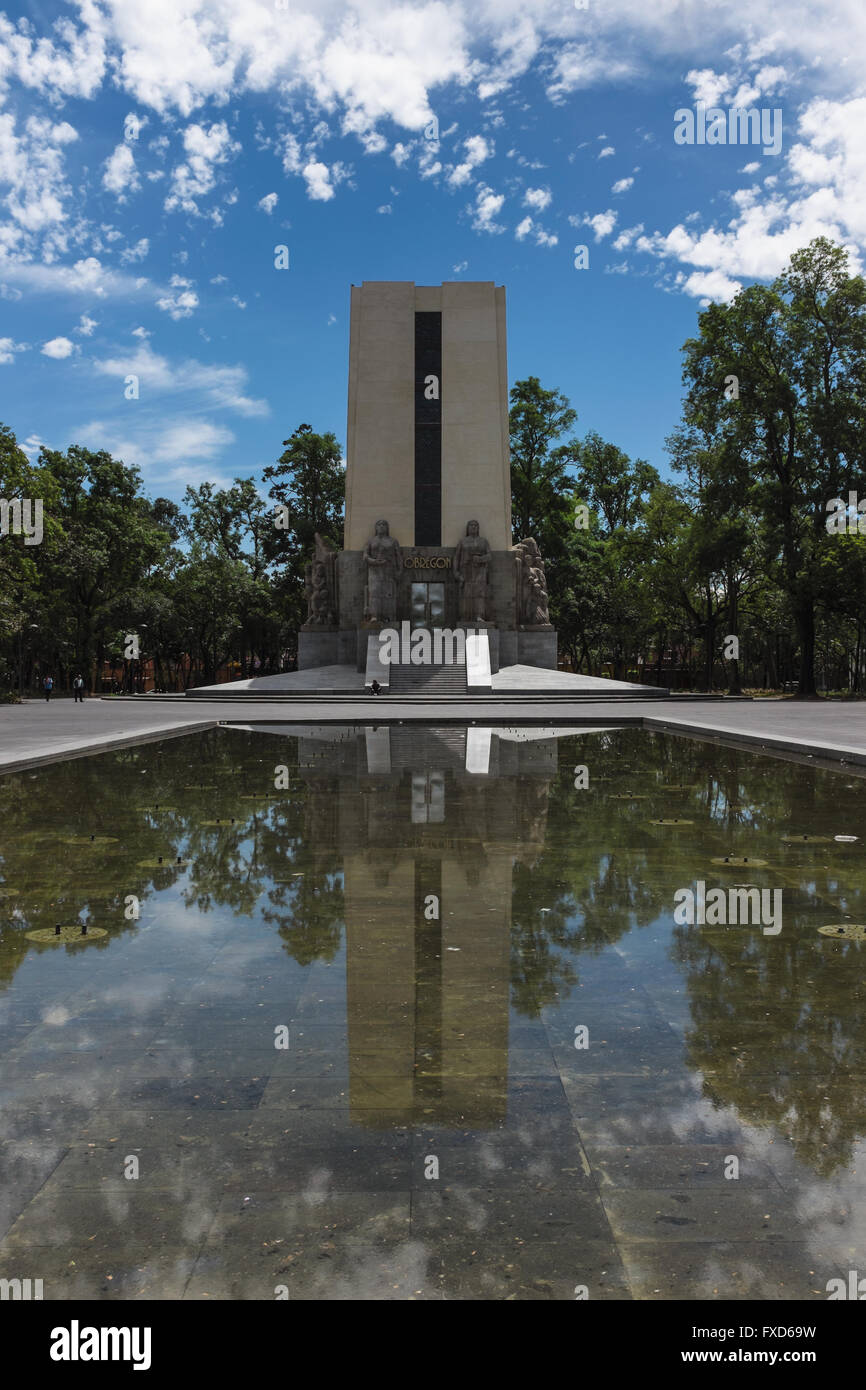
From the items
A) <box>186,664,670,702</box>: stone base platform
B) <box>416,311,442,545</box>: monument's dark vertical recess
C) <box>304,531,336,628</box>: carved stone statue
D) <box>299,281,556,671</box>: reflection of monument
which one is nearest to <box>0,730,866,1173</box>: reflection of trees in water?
<box>186,664,670,702</box>: stone base platform

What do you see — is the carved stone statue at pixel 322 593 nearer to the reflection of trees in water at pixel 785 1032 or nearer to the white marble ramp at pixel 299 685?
the white marble ramp at pixel 299 685

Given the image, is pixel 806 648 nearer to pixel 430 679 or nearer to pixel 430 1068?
pixel 430 679

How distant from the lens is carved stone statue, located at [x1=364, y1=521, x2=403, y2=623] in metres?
43.8

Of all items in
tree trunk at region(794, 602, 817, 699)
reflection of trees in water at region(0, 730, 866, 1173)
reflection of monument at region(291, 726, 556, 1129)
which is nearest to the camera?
reflection of monument at region(291, 726, 556, 1129)

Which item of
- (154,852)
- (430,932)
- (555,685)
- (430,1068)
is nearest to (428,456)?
(555,685)

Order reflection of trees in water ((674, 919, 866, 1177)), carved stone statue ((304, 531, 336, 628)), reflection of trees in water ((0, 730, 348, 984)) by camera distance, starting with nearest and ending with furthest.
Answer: reflection of trees in water ((674, 919, 866, 1177)) → reflection of trees in water ((0, 730, 348, 984)) → carved stone statue ((304, 531, 336, 628))

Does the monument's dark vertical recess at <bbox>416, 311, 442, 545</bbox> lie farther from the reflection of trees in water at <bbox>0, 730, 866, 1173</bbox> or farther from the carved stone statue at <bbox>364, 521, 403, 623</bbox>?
the reflection of trees in water at <bbox>0, 730, 866, 1173</bbox>

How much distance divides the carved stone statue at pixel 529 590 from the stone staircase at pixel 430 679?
654 cm

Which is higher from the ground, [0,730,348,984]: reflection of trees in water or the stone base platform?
the stone base platform

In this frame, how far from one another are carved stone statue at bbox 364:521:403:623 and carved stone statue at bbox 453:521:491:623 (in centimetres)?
296

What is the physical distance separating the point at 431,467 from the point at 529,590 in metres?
7.10

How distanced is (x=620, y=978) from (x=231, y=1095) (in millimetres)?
2115

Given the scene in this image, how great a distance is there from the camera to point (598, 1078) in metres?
3.76
